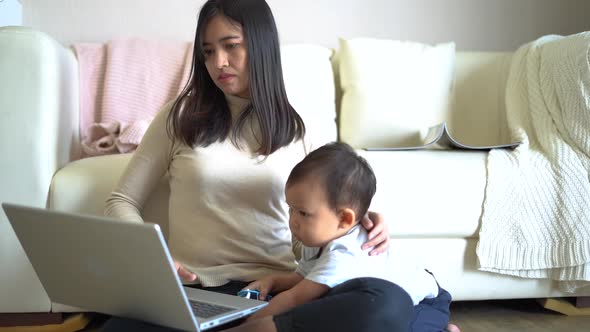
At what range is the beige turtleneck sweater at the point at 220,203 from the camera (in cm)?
102

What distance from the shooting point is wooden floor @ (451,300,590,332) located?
1447 mm

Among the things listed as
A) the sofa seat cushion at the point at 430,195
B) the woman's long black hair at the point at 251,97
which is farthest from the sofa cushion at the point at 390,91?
the woman's long black hair at the point at 251,97

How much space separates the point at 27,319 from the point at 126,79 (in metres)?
0.82

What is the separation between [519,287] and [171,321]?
107 cm

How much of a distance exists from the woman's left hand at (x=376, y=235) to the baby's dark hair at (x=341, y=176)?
22mm

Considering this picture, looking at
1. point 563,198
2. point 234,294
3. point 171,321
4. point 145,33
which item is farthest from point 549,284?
point 145,33

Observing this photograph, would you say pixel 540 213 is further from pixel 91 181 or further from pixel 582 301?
pixel 91 181

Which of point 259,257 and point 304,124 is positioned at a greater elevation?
point 304,124

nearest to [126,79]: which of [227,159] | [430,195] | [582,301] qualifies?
[227,159]

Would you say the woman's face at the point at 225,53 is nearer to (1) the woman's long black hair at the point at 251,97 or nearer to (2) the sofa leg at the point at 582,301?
(1) the woman's long black hair at the point at 251,97

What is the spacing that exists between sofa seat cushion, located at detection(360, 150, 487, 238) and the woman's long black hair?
0.41 m

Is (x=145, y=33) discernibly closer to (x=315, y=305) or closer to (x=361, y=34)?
(x=361, y=34)

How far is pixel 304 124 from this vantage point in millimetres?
1151

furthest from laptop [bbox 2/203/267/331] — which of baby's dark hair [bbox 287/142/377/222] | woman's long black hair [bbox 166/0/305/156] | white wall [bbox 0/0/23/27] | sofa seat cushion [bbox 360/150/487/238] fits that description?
white wall [bbox 0/0/23/27]
